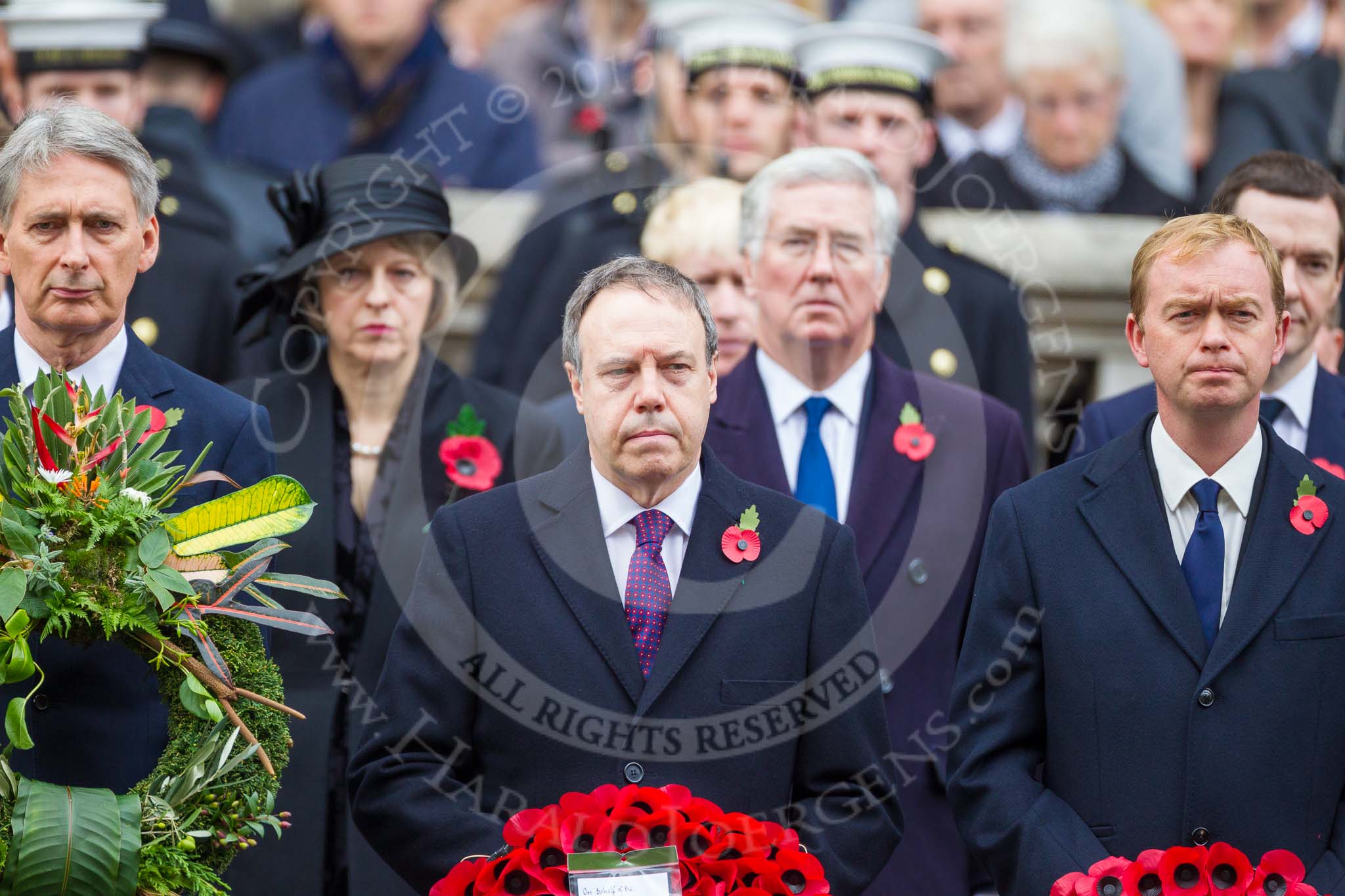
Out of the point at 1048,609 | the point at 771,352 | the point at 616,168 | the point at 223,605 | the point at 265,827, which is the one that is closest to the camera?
the point at 223,605

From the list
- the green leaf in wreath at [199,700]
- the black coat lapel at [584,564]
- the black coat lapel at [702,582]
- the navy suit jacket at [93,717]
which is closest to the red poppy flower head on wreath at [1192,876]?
the black coat lapel at [702,582]

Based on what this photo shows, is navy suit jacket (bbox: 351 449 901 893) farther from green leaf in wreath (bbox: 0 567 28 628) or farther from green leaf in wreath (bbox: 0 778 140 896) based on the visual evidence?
green leaf in wreath (bbox: 0 567 28 628)

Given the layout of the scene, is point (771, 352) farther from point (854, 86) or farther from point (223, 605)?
point (223, 605)

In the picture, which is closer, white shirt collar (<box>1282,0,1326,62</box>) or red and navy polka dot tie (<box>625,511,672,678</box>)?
red and navy polka dot tie (<box>625,511,672,678</box>)

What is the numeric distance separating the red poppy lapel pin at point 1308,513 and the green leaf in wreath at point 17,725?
8.79ft

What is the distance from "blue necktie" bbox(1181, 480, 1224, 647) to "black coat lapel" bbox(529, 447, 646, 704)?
47.9 inches

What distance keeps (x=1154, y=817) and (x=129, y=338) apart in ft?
8.44

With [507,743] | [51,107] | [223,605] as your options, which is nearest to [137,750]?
[223,605]

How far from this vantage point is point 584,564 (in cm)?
447

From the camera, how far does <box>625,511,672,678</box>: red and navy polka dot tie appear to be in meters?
4.43

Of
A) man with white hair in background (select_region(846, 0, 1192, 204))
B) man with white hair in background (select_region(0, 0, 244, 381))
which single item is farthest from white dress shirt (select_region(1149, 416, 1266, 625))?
man with white hair in background (select_region(846, 0, 1192, 204))

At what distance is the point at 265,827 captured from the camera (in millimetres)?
5273

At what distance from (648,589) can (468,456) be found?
1.29m

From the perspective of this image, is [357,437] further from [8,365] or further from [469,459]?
[8,365]
